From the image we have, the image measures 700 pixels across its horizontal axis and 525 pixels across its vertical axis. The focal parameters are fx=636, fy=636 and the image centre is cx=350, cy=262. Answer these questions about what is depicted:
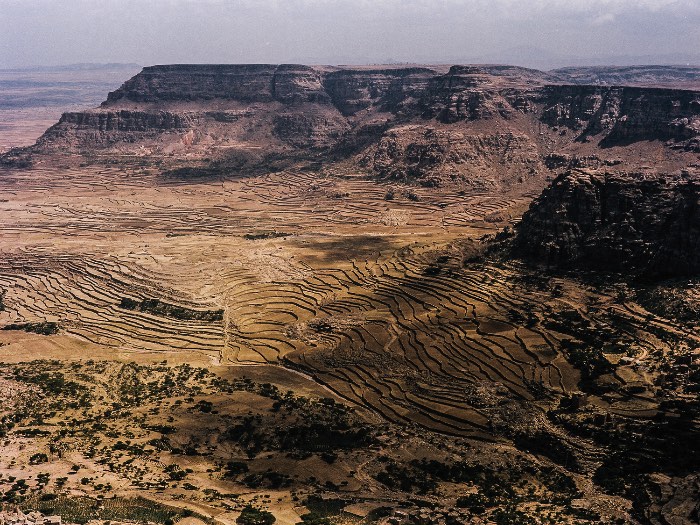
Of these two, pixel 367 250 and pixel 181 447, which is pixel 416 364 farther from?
pixel 367 250

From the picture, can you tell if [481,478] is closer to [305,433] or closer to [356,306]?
[305,433]

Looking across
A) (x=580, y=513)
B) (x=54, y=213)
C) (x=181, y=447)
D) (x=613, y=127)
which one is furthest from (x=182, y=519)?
(x=613, y=127)

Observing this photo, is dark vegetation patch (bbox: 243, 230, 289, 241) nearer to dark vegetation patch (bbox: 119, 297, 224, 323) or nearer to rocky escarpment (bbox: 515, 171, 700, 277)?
dark vegetation patch (bbox: 119, 297, 224, 323)

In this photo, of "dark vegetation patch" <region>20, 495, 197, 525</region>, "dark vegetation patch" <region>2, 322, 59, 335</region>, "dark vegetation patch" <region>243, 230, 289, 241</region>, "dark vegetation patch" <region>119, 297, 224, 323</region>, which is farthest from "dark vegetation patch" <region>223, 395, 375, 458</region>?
"dark vegetation patch" <region>243, 230, 289, 241</region>

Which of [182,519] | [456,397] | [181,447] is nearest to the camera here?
[182,519]

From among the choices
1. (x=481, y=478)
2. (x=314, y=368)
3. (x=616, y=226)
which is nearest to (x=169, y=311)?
(x=314, y=368)

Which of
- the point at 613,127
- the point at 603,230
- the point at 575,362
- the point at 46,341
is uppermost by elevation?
the point at 613,127
